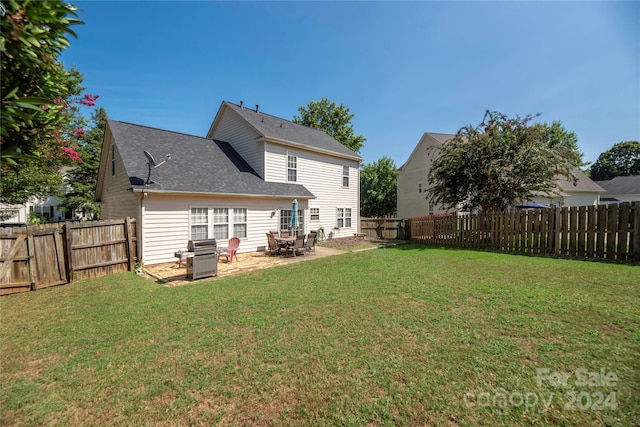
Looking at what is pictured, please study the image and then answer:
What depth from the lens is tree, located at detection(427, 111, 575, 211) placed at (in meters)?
12.5

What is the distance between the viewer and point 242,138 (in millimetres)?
15805

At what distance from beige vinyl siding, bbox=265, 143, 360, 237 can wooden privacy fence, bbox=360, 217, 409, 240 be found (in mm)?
995

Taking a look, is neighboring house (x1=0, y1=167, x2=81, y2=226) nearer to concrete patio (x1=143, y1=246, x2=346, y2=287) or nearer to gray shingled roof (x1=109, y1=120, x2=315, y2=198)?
gray shingled roof (x1=109, y1=120, x2=315, y2=198)

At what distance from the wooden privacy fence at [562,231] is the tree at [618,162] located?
72.3m

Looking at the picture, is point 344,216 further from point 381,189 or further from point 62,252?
point 381,189

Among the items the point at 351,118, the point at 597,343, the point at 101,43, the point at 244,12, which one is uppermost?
the point at 351,118

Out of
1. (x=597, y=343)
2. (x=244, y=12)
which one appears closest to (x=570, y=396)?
(x=597, y=343)

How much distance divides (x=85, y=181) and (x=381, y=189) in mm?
33187

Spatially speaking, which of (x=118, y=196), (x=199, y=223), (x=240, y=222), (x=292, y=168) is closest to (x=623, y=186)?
(x=292, y=168)

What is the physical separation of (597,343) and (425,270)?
4440mm

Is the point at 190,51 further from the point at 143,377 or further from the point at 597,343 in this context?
the point at 597,343

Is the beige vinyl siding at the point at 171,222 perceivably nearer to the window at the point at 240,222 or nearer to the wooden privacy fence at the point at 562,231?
the window at the point at 240,222

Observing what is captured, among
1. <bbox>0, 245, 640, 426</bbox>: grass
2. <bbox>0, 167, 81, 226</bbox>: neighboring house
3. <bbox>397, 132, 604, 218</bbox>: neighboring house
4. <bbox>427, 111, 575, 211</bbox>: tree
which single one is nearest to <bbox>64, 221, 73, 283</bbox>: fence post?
<bbox>0, 245, 640, 426</bbox>: grass

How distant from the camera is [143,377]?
3.04 meters
